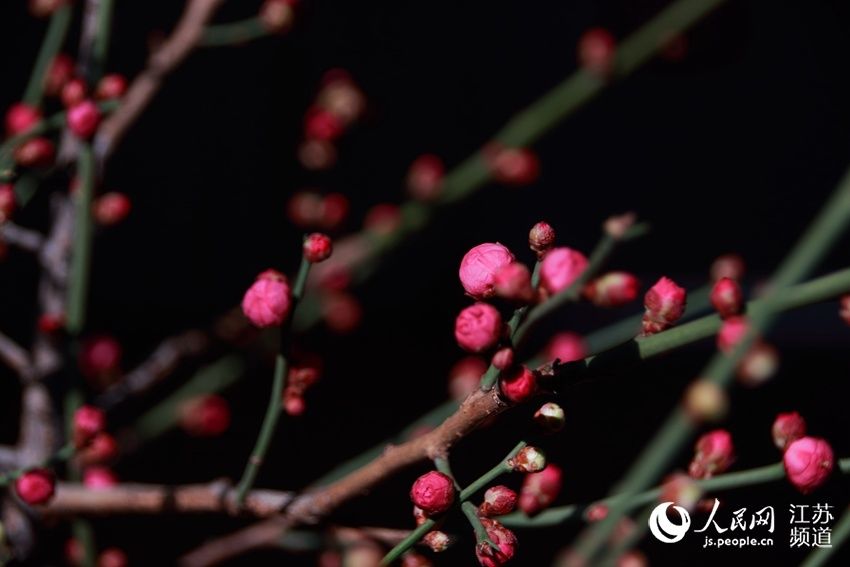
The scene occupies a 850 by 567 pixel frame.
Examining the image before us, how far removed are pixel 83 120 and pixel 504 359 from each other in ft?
1.69

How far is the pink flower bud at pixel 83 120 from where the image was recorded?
726 mm

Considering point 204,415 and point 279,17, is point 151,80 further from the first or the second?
point 204,415

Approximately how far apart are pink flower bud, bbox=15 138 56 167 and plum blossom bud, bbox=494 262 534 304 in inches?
21.5

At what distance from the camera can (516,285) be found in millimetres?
427

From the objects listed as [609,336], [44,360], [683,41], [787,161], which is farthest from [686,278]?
[44,360]

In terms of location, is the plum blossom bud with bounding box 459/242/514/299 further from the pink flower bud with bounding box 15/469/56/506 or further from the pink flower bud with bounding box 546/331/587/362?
the pink flower bud with bounding box 546/331/587/362

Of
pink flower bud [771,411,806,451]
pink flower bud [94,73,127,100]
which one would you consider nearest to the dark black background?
pink flower bud [94,73,127,100]

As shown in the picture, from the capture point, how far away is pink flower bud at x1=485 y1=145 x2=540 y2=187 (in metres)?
1.17

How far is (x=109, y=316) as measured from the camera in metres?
2.07

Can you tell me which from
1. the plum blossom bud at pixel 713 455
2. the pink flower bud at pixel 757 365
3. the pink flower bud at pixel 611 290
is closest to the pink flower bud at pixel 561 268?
the pink flower bud at pixel 611 290

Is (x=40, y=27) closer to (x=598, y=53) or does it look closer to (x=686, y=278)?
(x=598, y=53)

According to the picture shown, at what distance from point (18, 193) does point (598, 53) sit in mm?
929

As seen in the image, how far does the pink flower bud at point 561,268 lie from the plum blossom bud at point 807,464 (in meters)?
0.22

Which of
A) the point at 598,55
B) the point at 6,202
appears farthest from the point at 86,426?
the point at 598,55
